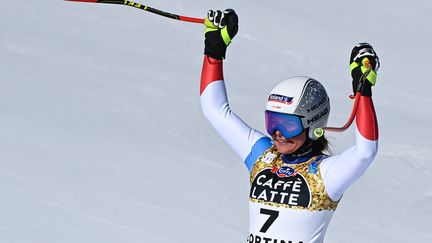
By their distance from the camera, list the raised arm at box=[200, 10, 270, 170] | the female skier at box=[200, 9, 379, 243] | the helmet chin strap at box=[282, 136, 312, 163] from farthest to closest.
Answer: the raised arm at box=[200, 10, 270, 170]
the helmet chin strap at box=[282, 136, 312, 163]
the female skier at box=[200, 9, 379, 243]

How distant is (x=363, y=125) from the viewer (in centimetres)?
516

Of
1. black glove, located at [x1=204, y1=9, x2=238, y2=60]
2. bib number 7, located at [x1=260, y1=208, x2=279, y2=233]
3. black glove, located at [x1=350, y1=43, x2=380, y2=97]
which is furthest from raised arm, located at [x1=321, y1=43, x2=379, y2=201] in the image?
black glove, located at [x1=204, y1=9, x2=238, y2=60]

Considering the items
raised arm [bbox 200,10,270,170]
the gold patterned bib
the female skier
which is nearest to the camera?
the female skier

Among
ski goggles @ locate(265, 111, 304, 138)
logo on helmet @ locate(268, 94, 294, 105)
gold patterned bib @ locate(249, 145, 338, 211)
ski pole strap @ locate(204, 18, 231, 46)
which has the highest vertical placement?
ski pole strap @ locate(204, 18, 231, 46)

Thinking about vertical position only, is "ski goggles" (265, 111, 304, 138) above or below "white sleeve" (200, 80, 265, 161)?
above

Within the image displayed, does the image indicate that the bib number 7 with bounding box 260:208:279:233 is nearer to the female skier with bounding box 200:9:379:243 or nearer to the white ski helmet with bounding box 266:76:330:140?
the female skier with bounding box 200:9:379:243

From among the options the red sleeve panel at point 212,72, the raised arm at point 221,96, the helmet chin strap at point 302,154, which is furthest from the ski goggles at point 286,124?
the red sleeve panel at point 212,72

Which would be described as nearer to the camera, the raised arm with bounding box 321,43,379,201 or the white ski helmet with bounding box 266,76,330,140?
the raised arm with bounding box 321,43,379,201

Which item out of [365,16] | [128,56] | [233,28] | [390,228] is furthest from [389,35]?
[233,28]

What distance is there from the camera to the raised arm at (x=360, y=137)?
5.16 meters

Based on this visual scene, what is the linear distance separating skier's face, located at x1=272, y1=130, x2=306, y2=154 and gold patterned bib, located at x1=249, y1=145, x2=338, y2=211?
8cm

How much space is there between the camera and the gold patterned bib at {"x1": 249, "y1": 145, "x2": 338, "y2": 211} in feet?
17.8

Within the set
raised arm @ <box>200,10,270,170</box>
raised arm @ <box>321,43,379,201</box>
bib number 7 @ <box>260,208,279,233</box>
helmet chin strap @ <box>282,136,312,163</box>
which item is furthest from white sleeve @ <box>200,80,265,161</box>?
raised arm @ <box>321,43,379,201</box>

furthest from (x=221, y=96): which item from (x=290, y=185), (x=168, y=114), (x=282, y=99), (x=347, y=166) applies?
(x=168, y=114)
